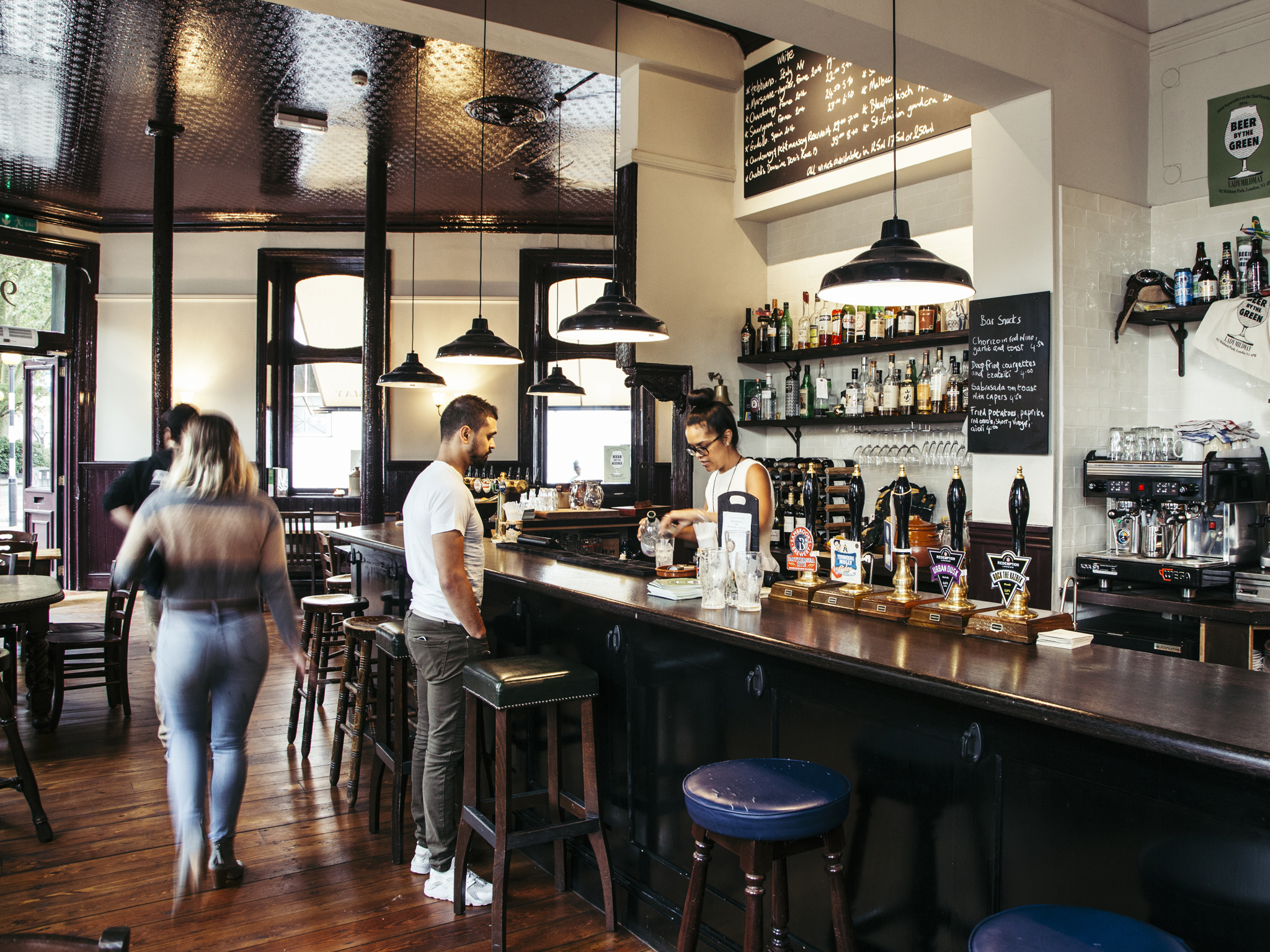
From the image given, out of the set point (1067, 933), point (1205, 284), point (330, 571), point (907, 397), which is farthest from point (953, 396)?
point (330, 571)

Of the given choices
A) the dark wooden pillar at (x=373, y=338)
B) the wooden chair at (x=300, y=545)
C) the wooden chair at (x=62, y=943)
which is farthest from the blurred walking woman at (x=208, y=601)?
the wooden chair at (x=300, y=545)

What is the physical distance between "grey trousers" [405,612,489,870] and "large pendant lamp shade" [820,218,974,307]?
1704mm

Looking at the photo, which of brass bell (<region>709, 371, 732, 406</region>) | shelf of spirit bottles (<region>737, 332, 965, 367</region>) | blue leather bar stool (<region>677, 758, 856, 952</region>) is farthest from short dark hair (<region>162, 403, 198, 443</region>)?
shelf of spirit bottles (<region>737, 332, 965, 367</region>)

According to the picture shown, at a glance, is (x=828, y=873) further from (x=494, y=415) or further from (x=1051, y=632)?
(x=494, y=415)

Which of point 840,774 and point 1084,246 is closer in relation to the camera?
point 840,774

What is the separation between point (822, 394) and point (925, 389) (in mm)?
849

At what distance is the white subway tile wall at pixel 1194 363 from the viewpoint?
13.9 ft

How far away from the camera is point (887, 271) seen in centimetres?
269

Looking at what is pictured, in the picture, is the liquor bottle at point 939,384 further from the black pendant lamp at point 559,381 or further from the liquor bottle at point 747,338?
the black pendant lamp at point 559,381

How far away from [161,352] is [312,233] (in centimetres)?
284

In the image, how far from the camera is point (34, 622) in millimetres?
4414

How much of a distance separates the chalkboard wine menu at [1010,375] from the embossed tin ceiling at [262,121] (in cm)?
331

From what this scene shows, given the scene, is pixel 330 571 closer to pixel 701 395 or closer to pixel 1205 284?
pixel 701 395

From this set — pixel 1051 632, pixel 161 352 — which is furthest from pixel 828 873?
pixel 161 352
